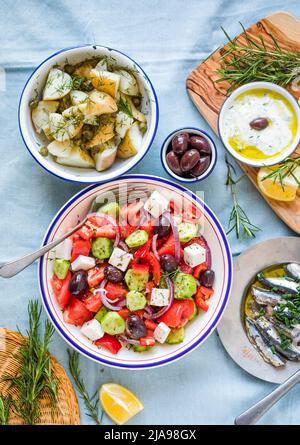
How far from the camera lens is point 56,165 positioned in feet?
6.48

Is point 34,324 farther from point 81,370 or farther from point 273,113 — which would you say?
point 273,113

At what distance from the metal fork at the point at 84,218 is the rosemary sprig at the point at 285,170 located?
19.5 inches

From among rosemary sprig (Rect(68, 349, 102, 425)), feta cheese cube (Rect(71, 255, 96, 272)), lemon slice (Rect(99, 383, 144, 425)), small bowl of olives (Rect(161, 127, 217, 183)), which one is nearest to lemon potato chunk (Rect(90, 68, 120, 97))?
small bowl of olives (Rect(161, 127, 217, 183))

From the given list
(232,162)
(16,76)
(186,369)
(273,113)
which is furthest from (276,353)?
(16,76)

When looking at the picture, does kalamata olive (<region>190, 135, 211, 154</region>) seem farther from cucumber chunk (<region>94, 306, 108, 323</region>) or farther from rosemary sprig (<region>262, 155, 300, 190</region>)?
cucumber chunk (<region>94, 306, 108, 323</region>)

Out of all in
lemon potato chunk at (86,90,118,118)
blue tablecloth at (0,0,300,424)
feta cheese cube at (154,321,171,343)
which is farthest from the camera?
blue tablecloth at (0,0,300,424)

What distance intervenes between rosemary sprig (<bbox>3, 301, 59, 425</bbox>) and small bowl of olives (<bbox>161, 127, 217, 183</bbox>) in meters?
0.79

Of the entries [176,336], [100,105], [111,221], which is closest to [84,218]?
[111,221]

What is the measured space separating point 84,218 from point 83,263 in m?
0.20

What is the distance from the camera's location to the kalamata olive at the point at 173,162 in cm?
202

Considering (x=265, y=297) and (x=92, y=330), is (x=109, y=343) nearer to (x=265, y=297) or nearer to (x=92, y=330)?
(x=92, y=330)

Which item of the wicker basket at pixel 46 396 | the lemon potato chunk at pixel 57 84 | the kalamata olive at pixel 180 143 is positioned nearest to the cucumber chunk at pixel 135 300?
the wicker basket at pixel 46 396

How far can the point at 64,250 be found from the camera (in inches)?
78.5

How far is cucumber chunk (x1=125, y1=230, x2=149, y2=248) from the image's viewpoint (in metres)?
1.95
